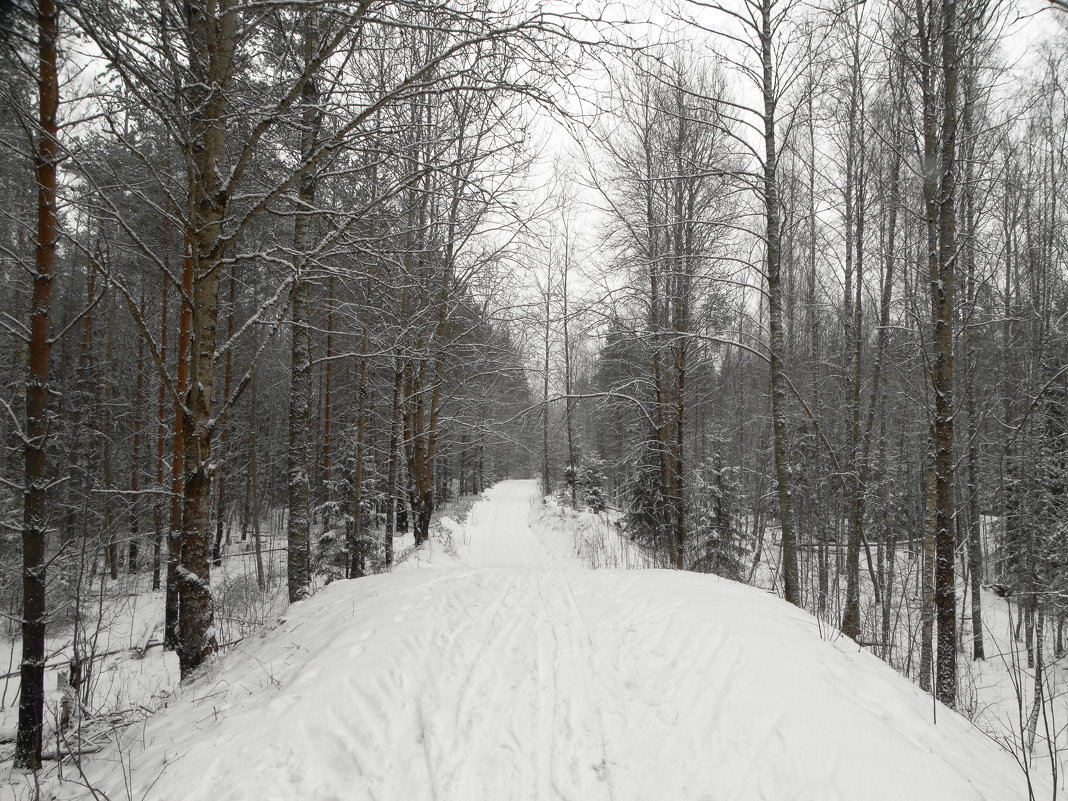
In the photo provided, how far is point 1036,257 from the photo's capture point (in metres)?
12.1

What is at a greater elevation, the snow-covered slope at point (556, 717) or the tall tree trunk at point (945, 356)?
the tall tree trunk at point (945, 356)

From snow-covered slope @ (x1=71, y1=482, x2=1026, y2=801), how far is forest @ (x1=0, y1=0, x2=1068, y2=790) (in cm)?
132

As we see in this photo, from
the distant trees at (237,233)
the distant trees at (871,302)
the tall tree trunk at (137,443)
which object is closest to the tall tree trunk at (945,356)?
the distant trees at (871,302)

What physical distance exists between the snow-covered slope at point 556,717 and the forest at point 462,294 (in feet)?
4.34

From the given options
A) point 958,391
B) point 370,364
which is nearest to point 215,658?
point 370,364

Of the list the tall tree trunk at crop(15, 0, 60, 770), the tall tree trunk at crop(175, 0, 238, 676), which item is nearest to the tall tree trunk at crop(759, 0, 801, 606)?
the tall tree trunk at crop(175, 0, 238, 676)

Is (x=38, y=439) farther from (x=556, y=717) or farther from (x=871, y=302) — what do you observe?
(x=871, y=302)

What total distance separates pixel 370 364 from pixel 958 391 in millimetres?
15278

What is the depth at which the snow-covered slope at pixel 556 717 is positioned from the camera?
2604 mm

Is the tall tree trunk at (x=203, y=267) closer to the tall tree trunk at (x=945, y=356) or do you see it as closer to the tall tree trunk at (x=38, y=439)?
the tall tree trunk at (x=38, y=439)

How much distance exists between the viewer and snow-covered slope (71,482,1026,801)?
103 inches

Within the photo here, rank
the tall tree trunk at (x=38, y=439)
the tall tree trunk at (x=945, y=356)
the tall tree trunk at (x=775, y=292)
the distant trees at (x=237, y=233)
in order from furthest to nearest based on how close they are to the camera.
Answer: the tall tree trunk at (x=775, y=292)
the tall tree trunk at (x=945, y=356)
the tall tree trunk at (x=38, y=439)
the distant trees at (x=237, y=233)

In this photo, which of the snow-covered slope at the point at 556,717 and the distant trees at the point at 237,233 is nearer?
the snow-covered slope at the point at 556,717

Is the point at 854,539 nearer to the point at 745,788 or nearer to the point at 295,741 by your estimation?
the point at 745,788
